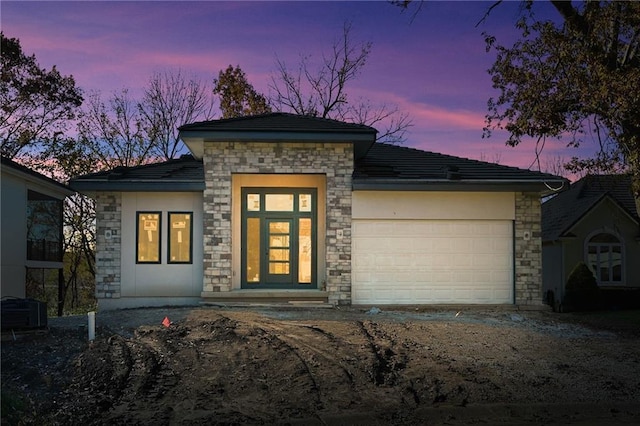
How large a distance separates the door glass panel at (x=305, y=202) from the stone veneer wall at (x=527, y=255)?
5.37 m

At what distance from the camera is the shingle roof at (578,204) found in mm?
26219

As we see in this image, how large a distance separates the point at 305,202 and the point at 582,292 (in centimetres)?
1103

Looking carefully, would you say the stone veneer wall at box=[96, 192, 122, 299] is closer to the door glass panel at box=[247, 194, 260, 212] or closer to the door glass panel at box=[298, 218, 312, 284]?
the door glass panel at box=[247, 194, 260, 212]

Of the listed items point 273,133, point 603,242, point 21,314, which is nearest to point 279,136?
point 273,133

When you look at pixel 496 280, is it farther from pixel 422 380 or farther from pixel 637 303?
pixel 637 303

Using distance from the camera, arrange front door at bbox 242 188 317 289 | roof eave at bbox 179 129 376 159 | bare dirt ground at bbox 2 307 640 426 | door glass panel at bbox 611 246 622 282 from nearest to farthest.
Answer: bare dirt ground at bbox 2 307 640 426 < roof eave at bbox 179 129 376 159 < front door at bbox 242 188 317 289 < door glass panel at bbox 611 246 622 282

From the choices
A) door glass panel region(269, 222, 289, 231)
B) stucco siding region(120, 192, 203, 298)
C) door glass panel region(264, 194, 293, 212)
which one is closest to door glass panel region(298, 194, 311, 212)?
door glass panel region(264, 194, 293, 212)

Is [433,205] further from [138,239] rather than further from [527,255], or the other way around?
[138,239]

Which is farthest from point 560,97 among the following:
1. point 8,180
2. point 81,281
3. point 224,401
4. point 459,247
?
point 81,281

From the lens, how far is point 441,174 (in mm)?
17297

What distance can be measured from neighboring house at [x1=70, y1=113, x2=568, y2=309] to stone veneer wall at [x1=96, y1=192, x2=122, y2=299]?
26mm

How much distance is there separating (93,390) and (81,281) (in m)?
33.6

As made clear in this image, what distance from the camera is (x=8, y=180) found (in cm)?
1786

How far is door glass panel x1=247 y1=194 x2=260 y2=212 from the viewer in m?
18.1
